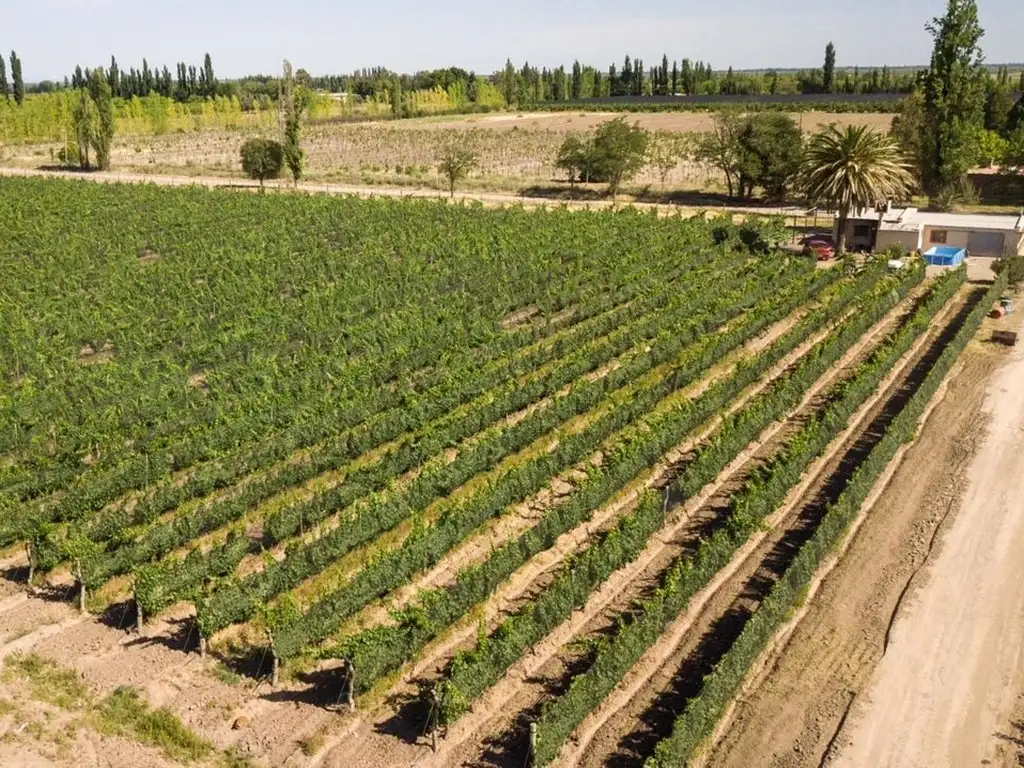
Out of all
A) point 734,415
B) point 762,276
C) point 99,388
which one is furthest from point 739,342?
point 99,388

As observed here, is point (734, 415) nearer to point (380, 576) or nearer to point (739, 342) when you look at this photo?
point (739, 342)

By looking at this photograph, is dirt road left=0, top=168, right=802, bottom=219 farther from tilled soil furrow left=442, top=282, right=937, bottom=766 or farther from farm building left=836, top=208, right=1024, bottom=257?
tilled soil furrow left=442, top=282, right=937, bottom=766

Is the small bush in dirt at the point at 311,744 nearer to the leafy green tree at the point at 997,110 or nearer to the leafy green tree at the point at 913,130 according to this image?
the leafy green tree at the point at 913,130

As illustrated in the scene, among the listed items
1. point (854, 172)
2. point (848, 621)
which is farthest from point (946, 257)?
point (848, 621)

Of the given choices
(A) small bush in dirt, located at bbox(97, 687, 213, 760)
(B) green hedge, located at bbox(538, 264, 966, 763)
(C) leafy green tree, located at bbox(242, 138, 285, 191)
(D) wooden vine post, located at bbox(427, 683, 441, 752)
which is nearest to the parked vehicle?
(B) green hedge, located at bbox(538, 264, 966, 763)

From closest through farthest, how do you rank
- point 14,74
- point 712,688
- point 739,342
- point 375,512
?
point 712,688, point 375,512, point 739,342, point 14,74
